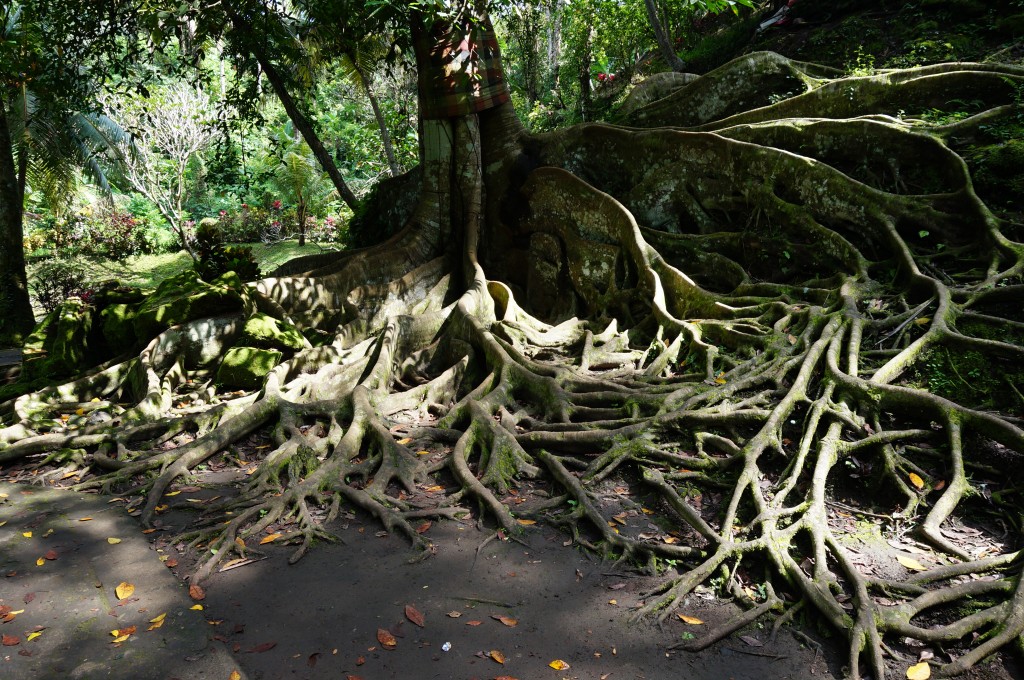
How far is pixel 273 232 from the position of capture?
2595 cm

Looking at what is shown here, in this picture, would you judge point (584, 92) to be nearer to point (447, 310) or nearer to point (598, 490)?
point (447, 310)

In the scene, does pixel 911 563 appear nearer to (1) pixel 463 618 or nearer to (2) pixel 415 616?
(1) pixel 463 618

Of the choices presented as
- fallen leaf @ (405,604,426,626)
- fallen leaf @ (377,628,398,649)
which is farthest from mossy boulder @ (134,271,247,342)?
fallen leaf @ (377,628,398,649)

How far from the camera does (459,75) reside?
29.0 feet

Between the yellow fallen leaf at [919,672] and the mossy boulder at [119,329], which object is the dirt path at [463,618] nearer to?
the yellow fallen leaf at [919,672]

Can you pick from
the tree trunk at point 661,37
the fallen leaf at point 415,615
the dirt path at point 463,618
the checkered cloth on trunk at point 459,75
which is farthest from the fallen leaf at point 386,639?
the tree trunk at point 661,37

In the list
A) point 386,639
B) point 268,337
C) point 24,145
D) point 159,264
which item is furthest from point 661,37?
point 159,264

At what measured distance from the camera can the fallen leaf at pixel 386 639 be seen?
3.40m

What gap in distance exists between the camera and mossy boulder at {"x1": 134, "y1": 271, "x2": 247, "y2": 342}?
26.0ft

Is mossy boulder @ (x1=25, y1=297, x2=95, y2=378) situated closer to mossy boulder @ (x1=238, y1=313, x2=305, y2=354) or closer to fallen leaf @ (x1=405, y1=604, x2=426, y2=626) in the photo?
mossy boulder @ (x1=238, y1=313, x2=305, y2=354)

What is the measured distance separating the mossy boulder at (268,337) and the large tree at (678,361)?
0.13m

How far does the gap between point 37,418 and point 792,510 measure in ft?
22.8

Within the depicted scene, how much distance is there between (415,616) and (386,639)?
21 centimetres

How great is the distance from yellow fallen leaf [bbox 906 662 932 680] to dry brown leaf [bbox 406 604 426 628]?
235 centimetres
